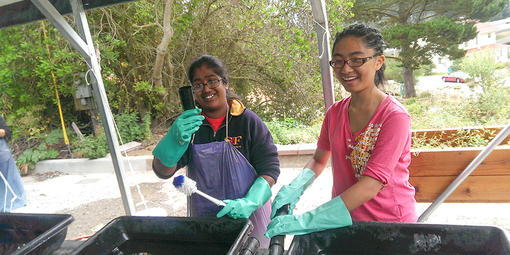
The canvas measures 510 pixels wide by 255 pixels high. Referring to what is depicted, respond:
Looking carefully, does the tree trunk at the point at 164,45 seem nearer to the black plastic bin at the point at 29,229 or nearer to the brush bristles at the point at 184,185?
the black plastic bin at the point at 29,229

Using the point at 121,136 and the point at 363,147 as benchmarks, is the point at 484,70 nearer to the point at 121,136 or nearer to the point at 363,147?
the point at 363,147

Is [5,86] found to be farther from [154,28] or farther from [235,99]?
[235,99]

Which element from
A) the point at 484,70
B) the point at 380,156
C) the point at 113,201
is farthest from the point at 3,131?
the point at 484,70

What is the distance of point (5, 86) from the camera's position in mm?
6848

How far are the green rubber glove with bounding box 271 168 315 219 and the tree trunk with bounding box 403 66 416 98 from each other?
8796mm

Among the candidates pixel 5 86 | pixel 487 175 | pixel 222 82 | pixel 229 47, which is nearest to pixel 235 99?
pixel 222 82

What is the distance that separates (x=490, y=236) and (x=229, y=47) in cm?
667

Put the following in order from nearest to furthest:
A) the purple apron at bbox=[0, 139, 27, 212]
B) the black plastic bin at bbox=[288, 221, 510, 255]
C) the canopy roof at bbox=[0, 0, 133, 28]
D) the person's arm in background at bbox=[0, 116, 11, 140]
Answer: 1. the black plastic bin at bbox=[288, 221, 510, 255]
2. the canopy roof at bbox=[0, 0, 133, 28]
3. the person's arm in background at bbox=[0, 116, 11, 140]
4. the purple apron at bbox=[0, 139, 27, 212]

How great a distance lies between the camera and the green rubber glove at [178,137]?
4.35 ft

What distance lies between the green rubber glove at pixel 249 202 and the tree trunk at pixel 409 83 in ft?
28.9

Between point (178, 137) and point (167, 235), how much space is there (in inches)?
17.0

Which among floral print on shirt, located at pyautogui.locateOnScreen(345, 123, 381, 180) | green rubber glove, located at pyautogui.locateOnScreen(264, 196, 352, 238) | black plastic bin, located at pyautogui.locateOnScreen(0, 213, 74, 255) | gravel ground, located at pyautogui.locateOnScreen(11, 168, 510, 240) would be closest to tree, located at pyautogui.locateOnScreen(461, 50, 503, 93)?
gravel ground, located at pyautogui.locateOnScreen(11, 168, 510, 240)

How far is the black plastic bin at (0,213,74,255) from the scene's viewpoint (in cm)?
108

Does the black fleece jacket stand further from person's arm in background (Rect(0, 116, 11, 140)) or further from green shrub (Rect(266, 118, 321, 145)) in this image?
green shrub (Rect(266, 118, 321, 145))
